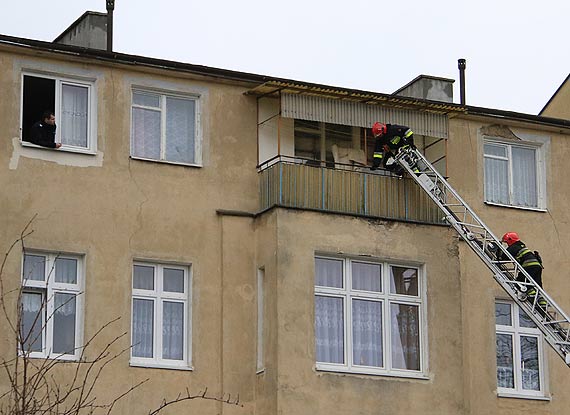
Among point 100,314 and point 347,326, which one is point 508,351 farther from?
point 100,314

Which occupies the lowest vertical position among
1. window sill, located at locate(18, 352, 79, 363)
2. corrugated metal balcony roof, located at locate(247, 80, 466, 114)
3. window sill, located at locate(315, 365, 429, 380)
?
window sill, located at locate(315, 365, 429, 380)

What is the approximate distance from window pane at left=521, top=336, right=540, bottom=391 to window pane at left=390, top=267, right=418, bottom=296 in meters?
3.08

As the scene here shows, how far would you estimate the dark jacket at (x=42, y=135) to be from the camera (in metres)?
24.5

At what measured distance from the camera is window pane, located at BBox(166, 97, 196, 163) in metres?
25.7

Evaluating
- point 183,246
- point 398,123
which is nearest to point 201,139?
point 183,246

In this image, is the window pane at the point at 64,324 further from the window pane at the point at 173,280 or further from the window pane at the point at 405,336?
the window pane at the point at 405,336

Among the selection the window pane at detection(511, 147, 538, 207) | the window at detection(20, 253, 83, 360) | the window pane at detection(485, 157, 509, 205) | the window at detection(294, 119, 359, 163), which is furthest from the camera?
the window pane at detection(511, 147, 538, 207)

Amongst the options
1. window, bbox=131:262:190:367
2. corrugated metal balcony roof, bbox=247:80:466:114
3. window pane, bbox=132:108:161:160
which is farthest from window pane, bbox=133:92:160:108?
window, bbox=131:262:190:367

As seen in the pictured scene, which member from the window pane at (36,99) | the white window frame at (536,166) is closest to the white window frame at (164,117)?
the window pane at (36,99)

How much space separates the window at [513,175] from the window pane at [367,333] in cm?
397

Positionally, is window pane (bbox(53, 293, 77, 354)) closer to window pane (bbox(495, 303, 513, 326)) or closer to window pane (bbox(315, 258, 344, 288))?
window pane (bbox(315, 258, 344, 288))

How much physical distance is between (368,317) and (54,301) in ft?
17.8

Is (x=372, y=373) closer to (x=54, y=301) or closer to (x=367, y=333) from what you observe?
(x=367, y=333)

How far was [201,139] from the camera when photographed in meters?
25.8
